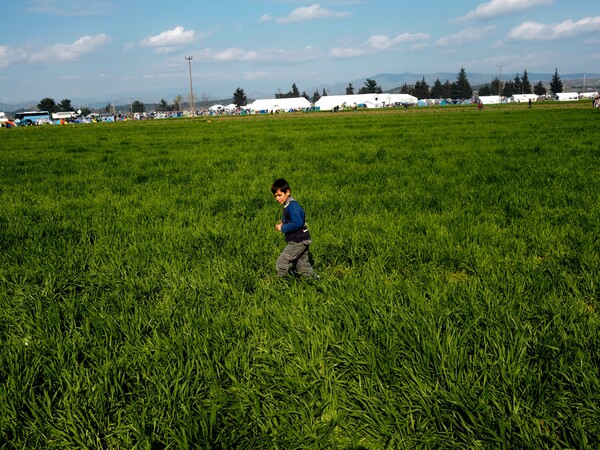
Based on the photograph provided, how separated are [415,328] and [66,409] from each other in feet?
7.35

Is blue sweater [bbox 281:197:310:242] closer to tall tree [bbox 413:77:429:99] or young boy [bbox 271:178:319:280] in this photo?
young boy [bbox 271:178:319:280]

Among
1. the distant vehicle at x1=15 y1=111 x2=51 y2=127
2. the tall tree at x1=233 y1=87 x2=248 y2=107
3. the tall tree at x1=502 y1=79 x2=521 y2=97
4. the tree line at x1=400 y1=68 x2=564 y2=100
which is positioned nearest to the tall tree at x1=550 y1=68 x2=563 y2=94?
the tree line at x1=400 y1=68 x2=564 y2=100

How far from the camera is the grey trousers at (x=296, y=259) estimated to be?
14.2 feet

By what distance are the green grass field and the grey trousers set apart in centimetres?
15

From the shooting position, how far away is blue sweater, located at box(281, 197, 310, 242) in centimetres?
423

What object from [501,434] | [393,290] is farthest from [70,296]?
[501,434]

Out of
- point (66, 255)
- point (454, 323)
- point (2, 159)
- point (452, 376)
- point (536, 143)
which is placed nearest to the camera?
point (452, 376)

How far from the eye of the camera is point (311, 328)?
3.25m

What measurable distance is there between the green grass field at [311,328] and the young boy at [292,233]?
197 millimetres

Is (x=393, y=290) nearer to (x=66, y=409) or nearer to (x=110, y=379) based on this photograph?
(x=110, y=379)

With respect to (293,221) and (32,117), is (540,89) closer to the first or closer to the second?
(32,117)

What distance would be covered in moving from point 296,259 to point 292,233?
278 millimetres

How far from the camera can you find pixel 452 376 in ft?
8.10

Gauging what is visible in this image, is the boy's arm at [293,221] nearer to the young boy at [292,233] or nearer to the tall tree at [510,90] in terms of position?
the young boy at [292,233]
